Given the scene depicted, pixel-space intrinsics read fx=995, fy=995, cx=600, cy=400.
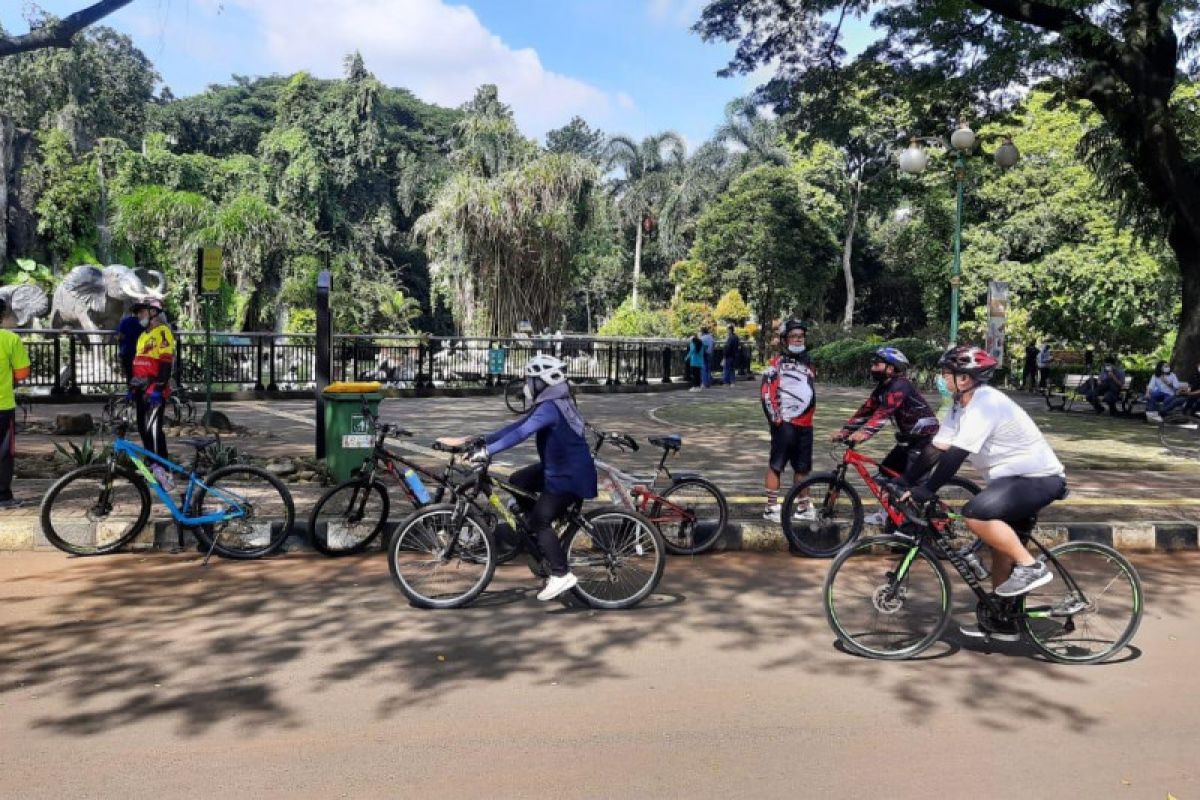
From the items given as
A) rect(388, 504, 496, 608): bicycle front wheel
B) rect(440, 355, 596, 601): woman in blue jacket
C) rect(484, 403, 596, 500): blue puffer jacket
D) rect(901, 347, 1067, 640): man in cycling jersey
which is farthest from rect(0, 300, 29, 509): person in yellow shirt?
rect(901, 347, 1067, 640): man in cycling jersey

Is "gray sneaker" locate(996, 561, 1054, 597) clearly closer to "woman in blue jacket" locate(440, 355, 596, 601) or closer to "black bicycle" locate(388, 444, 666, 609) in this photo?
"black bicycle" locate(388, 444, 666, 609)

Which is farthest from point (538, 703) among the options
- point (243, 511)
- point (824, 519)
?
point (824, 519)

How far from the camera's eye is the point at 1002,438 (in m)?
5.00

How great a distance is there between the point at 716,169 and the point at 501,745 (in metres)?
52.0

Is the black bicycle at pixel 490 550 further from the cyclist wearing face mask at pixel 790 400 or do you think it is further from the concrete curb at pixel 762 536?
the cyclist wearing face mask at pixel 790 400

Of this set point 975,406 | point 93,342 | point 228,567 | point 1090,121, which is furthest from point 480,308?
point 975,406

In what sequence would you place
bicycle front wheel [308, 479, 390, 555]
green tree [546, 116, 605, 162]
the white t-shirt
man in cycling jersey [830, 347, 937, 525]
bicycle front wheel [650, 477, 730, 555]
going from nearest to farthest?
the white t-shirt, bicycle front wheel [308, 479, 390, 555], man in cycling jersey [830, 347, 937, 525], bicycle front wheel [650, 477, 730, 555], green tree [546, 116, 605, 162]

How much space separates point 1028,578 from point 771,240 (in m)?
37.5

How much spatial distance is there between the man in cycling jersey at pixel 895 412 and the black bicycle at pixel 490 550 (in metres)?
2.04

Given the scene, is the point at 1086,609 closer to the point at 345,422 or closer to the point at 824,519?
the point at 824,519

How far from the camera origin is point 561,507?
5.79 meters

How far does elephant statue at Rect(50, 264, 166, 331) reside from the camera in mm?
26734

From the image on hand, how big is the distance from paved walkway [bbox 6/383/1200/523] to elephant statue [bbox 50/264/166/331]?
10.5 m

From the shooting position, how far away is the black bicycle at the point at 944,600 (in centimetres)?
509
